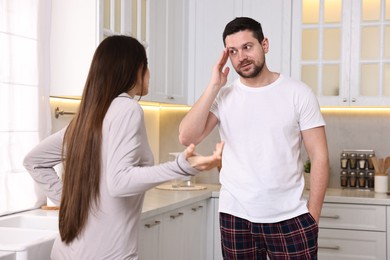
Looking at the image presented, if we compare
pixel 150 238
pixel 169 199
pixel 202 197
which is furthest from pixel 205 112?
pixel 202 197

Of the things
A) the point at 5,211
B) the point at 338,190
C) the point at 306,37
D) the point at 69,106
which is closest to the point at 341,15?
the point at 306,37

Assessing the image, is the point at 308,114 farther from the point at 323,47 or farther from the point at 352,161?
the point at 352,161

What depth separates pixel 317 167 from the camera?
2771mm

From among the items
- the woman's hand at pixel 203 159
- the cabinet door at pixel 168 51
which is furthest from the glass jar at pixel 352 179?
the woman's hand at pixel 203 159

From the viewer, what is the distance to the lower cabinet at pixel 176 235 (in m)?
3.42

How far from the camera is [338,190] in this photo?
4656mm

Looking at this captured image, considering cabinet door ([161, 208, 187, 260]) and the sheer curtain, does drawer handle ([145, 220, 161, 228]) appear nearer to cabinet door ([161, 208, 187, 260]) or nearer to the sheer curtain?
cabinet door ([161, 208, 187, 260])

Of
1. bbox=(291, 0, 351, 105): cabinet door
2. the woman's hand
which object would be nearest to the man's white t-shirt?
the woman's hand

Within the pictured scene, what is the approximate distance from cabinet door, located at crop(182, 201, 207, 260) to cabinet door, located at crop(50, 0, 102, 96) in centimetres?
107

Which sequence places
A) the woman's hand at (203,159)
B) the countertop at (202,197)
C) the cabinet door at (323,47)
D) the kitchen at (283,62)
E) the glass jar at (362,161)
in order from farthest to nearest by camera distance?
the glass jar at (362,161)
the cabinet door at (323,47)
the kitchen at (283,62)
the countertop at (202,197)
the woman's hand at (203,159)

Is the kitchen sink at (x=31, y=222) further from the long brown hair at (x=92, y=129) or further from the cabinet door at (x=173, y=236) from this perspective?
the long brown hair at (x=92, y=129)

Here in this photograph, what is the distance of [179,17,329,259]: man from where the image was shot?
106 inches

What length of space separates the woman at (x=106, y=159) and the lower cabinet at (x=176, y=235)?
124 cm

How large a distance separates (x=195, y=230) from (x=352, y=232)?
0.99m
